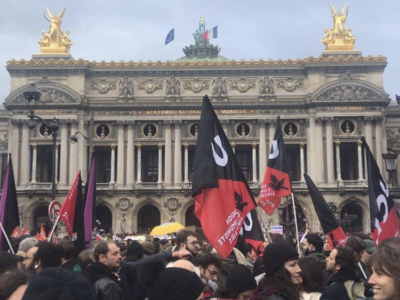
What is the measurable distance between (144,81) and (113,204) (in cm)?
1194

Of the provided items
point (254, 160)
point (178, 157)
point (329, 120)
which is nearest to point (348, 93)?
point (329, 120)

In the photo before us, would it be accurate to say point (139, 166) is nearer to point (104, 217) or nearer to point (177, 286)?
point (104, 217)

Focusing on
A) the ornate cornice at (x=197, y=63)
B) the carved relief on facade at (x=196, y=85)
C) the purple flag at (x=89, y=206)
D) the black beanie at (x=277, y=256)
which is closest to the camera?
the black beanie at (x=277, y=256)

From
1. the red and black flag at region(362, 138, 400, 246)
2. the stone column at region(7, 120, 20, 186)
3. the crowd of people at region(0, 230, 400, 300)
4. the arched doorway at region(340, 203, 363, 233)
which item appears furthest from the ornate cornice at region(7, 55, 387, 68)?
the crowd of people at region(0, 230, 400, 300)

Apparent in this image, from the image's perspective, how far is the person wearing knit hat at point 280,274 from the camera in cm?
620

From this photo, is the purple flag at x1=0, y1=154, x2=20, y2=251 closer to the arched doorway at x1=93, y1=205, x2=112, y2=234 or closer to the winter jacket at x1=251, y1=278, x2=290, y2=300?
the winter jacket at x1=251, y1=278, x2=290, y2=300

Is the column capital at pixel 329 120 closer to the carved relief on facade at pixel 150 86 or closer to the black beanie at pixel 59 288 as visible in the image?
the carved relief on facade at pixel 150 86

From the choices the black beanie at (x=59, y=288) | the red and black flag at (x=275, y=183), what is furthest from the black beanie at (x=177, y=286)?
the red and black flag at (x=275, y=183)

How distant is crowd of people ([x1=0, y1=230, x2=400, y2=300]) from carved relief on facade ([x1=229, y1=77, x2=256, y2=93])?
41.3 m

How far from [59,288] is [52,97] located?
4959 cm

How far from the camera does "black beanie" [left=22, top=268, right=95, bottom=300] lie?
3.79m

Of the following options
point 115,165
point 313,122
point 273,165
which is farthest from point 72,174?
point 273,165

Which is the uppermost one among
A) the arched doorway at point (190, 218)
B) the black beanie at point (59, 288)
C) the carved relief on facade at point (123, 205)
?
the black beanie at point (59, 288)

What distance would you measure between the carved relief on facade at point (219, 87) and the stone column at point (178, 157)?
4.47 metres
